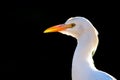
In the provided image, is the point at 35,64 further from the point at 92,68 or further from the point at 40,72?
the point at 92,68

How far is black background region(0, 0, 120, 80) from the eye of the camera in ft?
20.9

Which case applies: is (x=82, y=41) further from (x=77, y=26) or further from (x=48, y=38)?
(x=48, y=38)

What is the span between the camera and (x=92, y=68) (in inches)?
168

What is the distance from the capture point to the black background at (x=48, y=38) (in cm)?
638

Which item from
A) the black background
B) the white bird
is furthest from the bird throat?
the black background

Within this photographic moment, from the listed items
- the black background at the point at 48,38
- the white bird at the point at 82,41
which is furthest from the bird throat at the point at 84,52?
the black background at the point at 48,38

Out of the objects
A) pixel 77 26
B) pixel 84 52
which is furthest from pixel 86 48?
pixel 77 26

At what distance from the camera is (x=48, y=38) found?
257 inches

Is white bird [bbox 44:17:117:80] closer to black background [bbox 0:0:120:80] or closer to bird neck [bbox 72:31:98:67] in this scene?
bird neck [bbox 72:31:98:67]

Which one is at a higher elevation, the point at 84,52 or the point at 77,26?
the point at 77,26

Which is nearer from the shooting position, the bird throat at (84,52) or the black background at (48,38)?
the bird throat at (84,52)

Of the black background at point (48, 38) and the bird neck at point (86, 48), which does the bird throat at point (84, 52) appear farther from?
the black background at point (48, 38)

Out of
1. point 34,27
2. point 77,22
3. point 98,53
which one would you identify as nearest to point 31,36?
point 34,27

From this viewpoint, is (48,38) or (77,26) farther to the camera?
(48,38)
